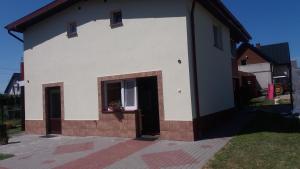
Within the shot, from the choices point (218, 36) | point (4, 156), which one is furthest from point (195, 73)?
point (4, 156)

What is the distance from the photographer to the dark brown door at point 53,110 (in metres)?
14.6

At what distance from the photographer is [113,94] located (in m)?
12.7

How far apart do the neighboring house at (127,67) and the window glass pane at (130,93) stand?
0.13 feet

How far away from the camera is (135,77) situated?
11602mm

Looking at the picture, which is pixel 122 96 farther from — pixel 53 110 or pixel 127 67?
pixel 53 110

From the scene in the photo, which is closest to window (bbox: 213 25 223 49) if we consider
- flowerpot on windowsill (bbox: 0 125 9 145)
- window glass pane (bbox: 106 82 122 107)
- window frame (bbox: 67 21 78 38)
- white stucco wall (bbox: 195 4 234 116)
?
white stucco wall (bbox: 195 4 234 116)

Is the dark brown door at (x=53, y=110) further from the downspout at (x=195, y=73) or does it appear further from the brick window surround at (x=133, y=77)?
the downspout at (x=195, y=73)

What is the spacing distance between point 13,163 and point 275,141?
329 inches

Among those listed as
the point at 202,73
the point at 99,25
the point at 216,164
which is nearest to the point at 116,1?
the point at 99,25

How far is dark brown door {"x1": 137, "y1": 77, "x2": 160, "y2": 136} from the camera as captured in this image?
42.5 ft

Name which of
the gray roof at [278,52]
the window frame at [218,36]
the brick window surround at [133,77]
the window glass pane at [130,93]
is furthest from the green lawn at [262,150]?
the gray roof at [278,52]

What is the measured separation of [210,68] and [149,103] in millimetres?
3121

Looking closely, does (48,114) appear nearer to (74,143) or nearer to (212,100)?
(74,143)

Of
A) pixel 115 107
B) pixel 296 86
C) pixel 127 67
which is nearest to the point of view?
pixel 127 67
